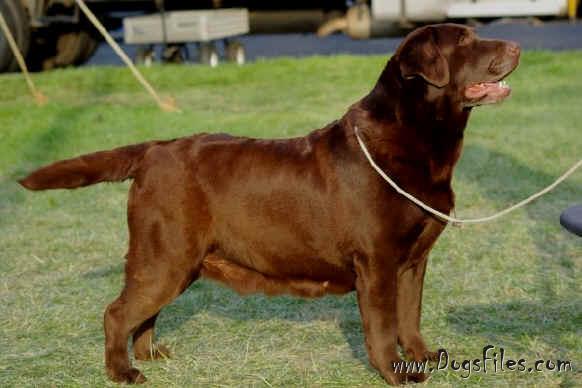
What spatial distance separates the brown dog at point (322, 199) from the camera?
164 inches

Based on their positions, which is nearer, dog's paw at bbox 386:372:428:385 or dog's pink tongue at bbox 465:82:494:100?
dog's pink tongue at bbox 465:82:494:100

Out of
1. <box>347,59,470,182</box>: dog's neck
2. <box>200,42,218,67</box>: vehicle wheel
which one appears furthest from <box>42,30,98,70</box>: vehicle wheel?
<box>347,59,470,182</box>: dog's neck

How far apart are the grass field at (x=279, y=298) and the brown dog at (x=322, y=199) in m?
0.38

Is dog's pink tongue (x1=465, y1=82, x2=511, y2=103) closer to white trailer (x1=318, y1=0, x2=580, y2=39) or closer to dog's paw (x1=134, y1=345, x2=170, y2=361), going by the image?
dog's paw (x1=134, y1=345, x2=170, y2=361)

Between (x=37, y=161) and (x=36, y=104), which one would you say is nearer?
(x=37, y=161)

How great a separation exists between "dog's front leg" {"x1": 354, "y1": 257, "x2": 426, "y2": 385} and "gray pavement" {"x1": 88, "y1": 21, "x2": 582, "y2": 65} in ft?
50.9

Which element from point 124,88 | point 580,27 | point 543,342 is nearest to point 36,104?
point 124,88

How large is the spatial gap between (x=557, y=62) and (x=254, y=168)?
1079 cm

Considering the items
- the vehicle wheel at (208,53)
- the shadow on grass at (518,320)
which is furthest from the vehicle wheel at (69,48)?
the shadow on grass at (518,320)

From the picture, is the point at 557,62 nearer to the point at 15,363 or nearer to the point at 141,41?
the point at 141,41

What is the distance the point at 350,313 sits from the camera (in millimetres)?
5438

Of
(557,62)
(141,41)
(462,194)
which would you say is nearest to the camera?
(462,194)

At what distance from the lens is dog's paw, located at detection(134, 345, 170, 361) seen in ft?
15.8

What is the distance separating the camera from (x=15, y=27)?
14930 millimetres
